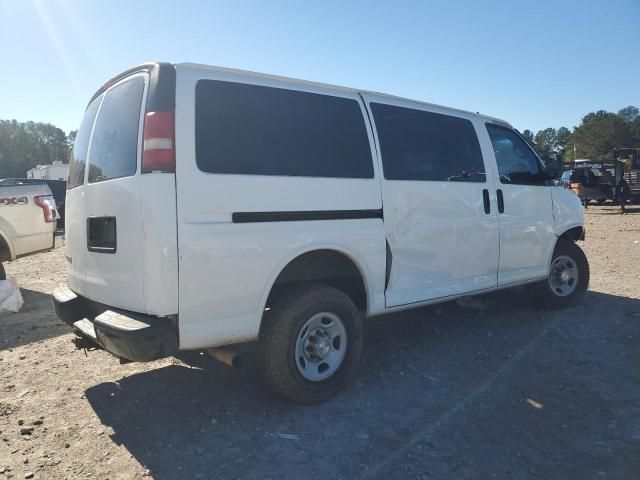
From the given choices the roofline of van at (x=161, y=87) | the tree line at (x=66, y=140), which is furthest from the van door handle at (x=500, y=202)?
the tree line at (x=66, y=140)

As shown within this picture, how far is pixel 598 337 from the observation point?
4871 millimetres

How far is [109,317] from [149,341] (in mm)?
427

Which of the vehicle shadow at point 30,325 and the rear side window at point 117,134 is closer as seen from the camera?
the rear side window at point 117,134

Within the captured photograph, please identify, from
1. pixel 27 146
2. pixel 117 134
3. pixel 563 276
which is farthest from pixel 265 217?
pixel 27 146

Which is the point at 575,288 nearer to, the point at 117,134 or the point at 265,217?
the point at 265,217

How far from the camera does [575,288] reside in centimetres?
591

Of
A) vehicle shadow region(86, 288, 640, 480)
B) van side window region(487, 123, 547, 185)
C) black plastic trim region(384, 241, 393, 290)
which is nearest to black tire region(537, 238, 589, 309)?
vehicle shadow region(86, 288, 640, 480)

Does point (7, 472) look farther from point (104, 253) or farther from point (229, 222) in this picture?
point (229, 222)

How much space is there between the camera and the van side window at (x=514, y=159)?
16.5 ft

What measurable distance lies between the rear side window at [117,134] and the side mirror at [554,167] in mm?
4386

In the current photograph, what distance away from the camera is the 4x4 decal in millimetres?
6238

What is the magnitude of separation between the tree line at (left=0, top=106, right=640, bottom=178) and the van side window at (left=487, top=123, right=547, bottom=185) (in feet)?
222

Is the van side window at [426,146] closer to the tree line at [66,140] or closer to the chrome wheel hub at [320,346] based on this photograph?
the chrome wheel hub at [320,346]

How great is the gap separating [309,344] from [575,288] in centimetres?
405
